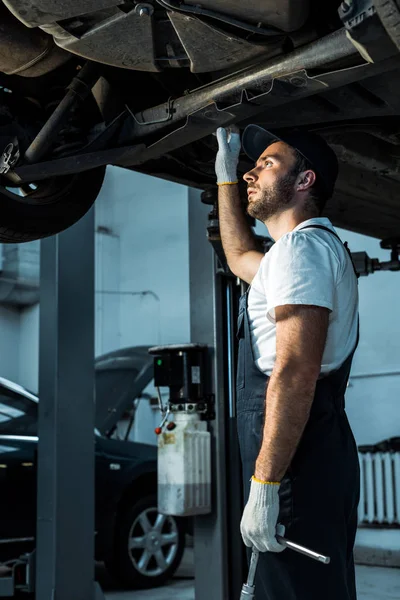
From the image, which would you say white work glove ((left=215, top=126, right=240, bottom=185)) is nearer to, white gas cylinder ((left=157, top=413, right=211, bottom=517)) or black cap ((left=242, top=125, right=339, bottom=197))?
black cap ((left=242, top=125, right=339, bottom=197))

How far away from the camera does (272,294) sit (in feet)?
5.49

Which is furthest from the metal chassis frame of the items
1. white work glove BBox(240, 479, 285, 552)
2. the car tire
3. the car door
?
the car door

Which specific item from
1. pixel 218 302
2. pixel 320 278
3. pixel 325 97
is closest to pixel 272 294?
pixel 320 278

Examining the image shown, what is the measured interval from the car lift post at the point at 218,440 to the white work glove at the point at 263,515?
76.0 inches

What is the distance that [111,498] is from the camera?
4.82 metres

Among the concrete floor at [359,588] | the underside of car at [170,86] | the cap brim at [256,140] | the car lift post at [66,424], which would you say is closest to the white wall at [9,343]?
the concrete floor at [359,588]

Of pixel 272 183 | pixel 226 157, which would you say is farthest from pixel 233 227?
pixel 272 183

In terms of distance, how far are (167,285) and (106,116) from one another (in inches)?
249

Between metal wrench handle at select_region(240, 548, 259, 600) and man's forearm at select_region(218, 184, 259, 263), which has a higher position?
man's forearm at select_region(218, 184, 259, 263)

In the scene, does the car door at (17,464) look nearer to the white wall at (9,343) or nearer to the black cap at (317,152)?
the black cap at (317,152)

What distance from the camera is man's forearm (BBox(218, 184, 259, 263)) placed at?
228 cm

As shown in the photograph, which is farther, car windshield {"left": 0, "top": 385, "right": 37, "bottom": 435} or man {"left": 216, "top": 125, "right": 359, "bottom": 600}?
car windshield {"left": 0, "top": 385, "right": 37, "bottom": 435}

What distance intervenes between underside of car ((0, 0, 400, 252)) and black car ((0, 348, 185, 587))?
2218 millimetres

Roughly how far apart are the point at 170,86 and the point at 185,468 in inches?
71.6
